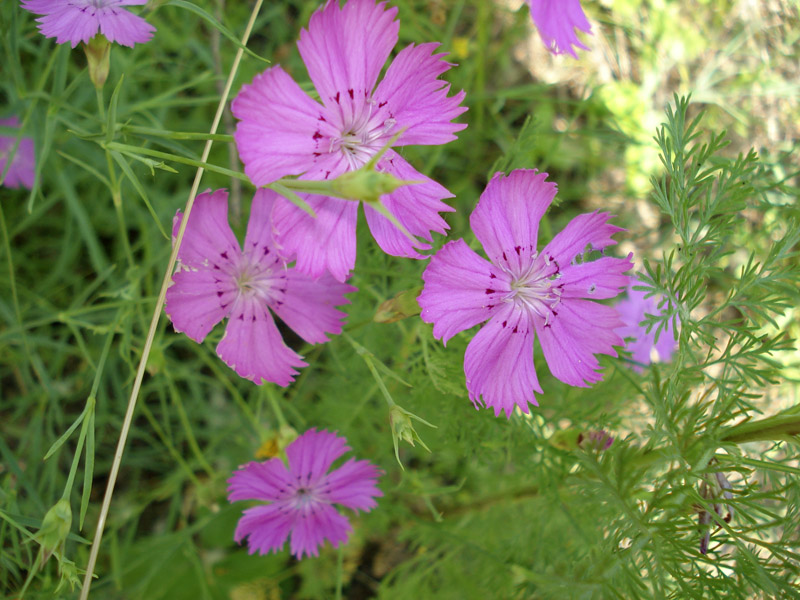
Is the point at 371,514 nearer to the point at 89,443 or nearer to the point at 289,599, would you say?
the point at 289,599

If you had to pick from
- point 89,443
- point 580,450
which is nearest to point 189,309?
point 89,443

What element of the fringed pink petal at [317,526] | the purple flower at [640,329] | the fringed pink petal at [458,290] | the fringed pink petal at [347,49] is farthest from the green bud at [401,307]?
the purple flower at [640,329]

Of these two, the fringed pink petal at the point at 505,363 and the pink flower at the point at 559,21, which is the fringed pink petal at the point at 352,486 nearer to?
the fringed pink petal at the point at 505,363

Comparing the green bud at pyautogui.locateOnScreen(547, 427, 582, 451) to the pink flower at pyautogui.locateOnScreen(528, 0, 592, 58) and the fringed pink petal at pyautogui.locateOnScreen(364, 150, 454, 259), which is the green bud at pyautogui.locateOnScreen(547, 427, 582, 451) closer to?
the fringed pink petal at pyautogui.locateOnScreen(364, 150, 454, 259)

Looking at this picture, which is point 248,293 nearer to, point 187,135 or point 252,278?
point 252,278

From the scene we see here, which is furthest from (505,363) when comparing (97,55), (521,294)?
(97,55)
